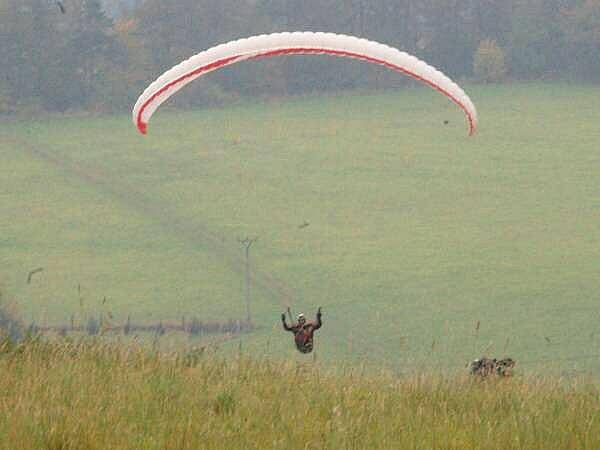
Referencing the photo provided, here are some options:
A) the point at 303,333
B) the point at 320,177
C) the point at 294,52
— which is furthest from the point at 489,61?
the point at 303,333

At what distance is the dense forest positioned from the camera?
84.1 metres

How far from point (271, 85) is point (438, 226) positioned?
2617 cm

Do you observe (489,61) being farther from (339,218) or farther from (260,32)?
(339,218)

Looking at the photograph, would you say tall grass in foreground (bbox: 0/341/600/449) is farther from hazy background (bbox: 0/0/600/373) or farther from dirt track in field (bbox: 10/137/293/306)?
dirt track in field (bbox: 10/137/293/306)

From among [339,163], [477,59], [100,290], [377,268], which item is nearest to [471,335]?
[377,268]

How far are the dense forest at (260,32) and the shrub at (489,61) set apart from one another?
0.09 metres

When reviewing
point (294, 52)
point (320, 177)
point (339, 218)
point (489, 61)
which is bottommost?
point (294, 52)

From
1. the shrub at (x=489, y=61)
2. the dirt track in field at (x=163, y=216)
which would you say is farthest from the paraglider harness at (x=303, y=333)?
the shrub at (x=489, y=61)

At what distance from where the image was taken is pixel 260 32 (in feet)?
297

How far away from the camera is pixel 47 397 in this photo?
6.00m

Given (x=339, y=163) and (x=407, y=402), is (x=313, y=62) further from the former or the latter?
(x=407, y=402)

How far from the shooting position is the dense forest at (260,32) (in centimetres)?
8406

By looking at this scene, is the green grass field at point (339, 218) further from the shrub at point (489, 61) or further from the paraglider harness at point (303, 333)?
the paraglider harness at point (303, 333)

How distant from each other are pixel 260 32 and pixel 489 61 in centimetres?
1746
